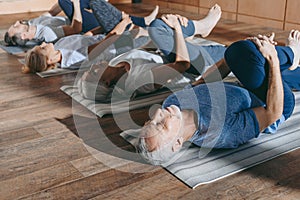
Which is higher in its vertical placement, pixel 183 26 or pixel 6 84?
pixel 183 26

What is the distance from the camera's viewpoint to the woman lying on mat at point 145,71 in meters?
2.40

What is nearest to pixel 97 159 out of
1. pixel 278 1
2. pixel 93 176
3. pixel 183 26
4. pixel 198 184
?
pixel 93 176

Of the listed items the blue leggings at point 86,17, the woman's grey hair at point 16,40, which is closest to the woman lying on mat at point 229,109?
the blue leggings at point 86,17

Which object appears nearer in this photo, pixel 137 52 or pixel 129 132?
pixel 129 132

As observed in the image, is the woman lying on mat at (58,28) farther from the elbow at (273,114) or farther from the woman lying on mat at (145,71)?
the elbow at (273,114)

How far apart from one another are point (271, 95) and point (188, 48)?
2.73 feet

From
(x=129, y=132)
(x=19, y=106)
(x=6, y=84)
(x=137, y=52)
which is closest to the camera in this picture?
(x=129, y=132)

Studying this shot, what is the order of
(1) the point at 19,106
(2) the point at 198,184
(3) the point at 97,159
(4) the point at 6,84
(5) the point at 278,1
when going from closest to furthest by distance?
(2) the point at 198,184 → (3) the point at 97,159 → (1) the point at 19,106 → (4) the point at 6,84 → (5) the point at 278,1

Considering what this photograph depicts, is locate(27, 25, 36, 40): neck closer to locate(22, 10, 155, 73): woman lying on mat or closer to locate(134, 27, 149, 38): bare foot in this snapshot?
locate(22, 10, 155, 73): woman lying on mat

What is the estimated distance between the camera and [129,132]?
2.08 metres

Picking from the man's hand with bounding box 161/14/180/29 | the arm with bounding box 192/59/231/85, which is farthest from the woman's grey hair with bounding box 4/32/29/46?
the arm with bounding box 192/59/231/85

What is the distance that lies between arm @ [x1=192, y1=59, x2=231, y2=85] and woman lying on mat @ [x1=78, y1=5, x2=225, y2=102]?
0.89ft

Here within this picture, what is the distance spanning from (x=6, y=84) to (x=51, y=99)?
0.49 metres

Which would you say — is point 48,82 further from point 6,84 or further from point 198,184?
point 198,184
